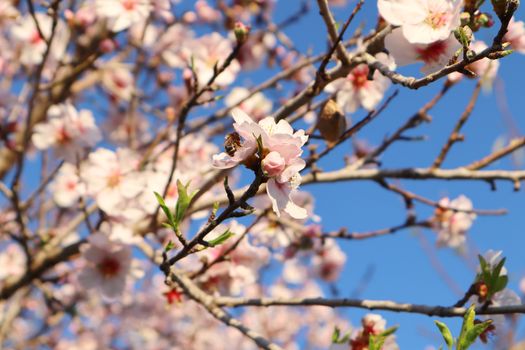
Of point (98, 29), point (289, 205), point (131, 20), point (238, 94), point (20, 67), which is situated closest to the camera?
point (289, 205)

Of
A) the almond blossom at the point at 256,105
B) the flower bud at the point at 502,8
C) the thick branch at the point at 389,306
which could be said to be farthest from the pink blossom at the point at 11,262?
the flower bud at the point at 502,8

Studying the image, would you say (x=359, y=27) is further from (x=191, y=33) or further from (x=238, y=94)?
(x=191, y=33)

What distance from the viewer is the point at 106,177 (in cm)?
270

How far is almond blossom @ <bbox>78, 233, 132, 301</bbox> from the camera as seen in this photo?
8.36 ft

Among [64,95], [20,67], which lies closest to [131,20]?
[64,95]

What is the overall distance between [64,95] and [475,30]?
2.97m

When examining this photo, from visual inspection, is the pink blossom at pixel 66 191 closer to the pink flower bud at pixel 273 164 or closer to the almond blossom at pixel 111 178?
the almond blossom at pixel 111 178

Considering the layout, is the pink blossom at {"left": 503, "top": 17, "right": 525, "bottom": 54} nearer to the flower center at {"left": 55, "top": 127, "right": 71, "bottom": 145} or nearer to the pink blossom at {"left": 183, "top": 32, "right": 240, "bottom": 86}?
the pink blossom at {"left": 183, "top": 32, "right": 240, "bottom": 86}

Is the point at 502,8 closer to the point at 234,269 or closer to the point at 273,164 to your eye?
the point at 273,164

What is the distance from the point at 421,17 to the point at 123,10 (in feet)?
6.20

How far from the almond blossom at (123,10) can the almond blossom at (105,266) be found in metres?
1.21

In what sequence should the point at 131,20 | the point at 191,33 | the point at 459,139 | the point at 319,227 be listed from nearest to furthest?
the point at 459,139
the point at 131,20
the point at 319,227
the point at 191,33

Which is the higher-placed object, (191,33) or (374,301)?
(191,33)

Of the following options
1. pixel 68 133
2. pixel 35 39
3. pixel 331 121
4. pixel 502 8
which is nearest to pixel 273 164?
pixel 502 8
